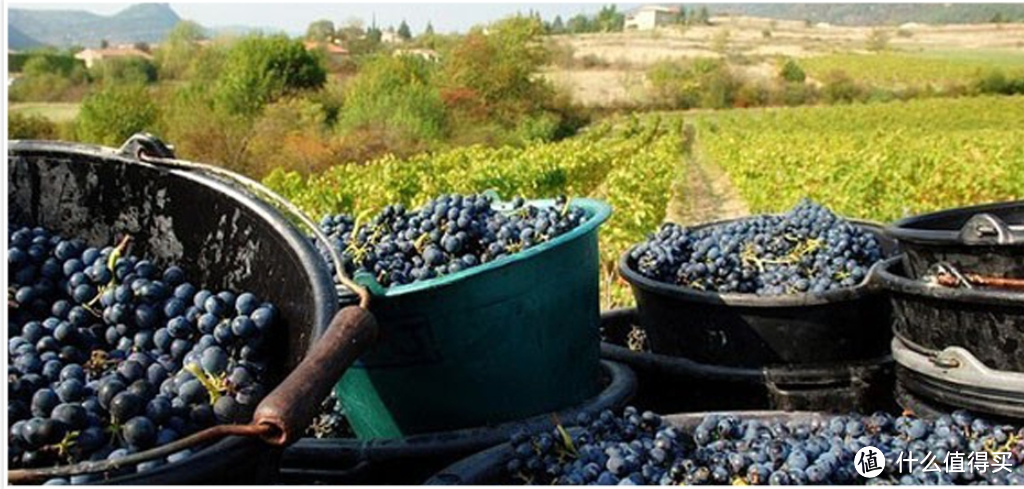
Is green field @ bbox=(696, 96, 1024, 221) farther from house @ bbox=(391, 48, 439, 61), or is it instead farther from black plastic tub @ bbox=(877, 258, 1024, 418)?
house @ bbox=(391, 48, 439, 61)

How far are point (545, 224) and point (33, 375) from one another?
153 cm

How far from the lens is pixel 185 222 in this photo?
242 cm

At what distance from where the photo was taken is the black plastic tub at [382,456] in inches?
105

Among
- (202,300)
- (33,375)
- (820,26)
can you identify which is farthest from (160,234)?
(820,26)

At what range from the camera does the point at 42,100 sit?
53.6 meters

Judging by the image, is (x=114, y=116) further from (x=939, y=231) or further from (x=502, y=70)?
(x=939, y=231)

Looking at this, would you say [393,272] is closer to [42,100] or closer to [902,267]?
[902,267]

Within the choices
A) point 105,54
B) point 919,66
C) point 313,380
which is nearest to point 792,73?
point 919,66

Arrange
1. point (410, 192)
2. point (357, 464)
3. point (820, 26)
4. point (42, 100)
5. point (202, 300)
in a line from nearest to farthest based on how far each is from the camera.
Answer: point (202, 300), point (357, 464), point (410, 192), point (42, 100), point (820, 26)

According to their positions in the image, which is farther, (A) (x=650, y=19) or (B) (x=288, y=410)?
(A) (x=650, y=19)

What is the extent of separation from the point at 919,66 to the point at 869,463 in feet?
250

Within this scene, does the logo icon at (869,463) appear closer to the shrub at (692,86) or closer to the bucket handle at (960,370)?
the bucket handle at (960,370)

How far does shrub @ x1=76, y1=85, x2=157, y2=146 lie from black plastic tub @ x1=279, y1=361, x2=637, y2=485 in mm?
39440

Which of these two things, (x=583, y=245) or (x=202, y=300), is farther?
(x=583, y=245)
